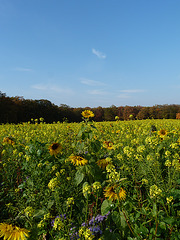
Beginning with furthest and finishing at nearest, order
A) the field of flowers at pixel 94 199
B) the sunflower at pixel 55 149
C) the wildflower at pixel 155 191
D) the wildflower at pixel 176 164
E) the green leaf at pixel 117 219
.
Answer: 1. the sunflower at pixel 55 149
2. the wildflower at pixel 176 164
3. the green leaf at pixel 117 219
4. the field of flowers at pixel 94 199
5. the wildflower at pixel 155 191

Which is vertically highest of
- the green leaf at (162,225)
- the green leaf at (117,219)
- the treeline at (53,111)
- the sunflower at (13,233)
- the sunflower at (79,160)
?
the treeline at (53,111)

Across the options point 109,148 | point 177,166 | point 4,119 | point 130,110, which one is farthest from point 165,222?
point 130,110

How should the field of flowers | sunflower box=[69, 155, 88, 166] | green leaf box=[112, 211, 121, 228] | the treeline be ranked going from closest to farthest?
the field of flowers < green leaf box=[112, 211, 121, 228] < sunflower box=[69, 155, 88, 166] < the treeline

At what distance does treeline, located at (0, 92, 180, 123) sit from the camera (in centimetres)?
1708

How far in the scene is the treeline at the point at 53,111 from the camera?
17.1 metres

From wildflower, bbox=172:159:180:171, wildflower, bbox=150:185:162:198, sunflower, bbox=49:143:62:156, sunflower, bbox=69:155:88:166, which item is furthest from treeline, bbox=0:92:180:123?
wildflower, bbox=150:185:162:198

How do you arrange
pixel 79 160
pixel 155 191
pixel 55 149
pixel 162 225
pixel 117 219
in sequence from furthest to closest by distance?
pixel 55 149
pixel 79 160
pixel 117 219
pixel 162 225
pixel 155 191

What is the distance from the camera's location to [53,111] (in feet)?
66.4

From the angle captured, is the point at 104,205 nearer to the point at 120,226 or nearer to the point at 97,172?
the point at 120,226

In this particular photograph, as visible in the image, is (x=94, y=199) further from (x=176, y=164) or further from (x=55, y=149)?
(x=176, y=164)

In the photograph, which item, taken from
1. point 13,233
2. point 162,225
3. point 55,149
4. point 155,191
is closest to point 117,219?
point 162,225

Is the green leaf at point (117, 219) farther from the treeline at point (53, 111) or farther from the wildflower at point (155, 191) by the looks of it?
the treeline at point (53, 111)

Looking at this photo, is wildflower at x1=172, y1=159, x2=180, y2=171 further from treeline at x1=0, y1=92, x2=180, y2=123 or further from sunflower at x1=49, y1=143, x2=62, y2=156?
treeline at x1=0, y1=92, x2=180, y2=123

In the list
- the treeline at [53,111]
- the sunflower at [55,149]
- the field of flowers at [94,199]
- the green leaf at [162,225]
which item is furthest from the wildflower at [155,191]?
the treeline at [53,111]
